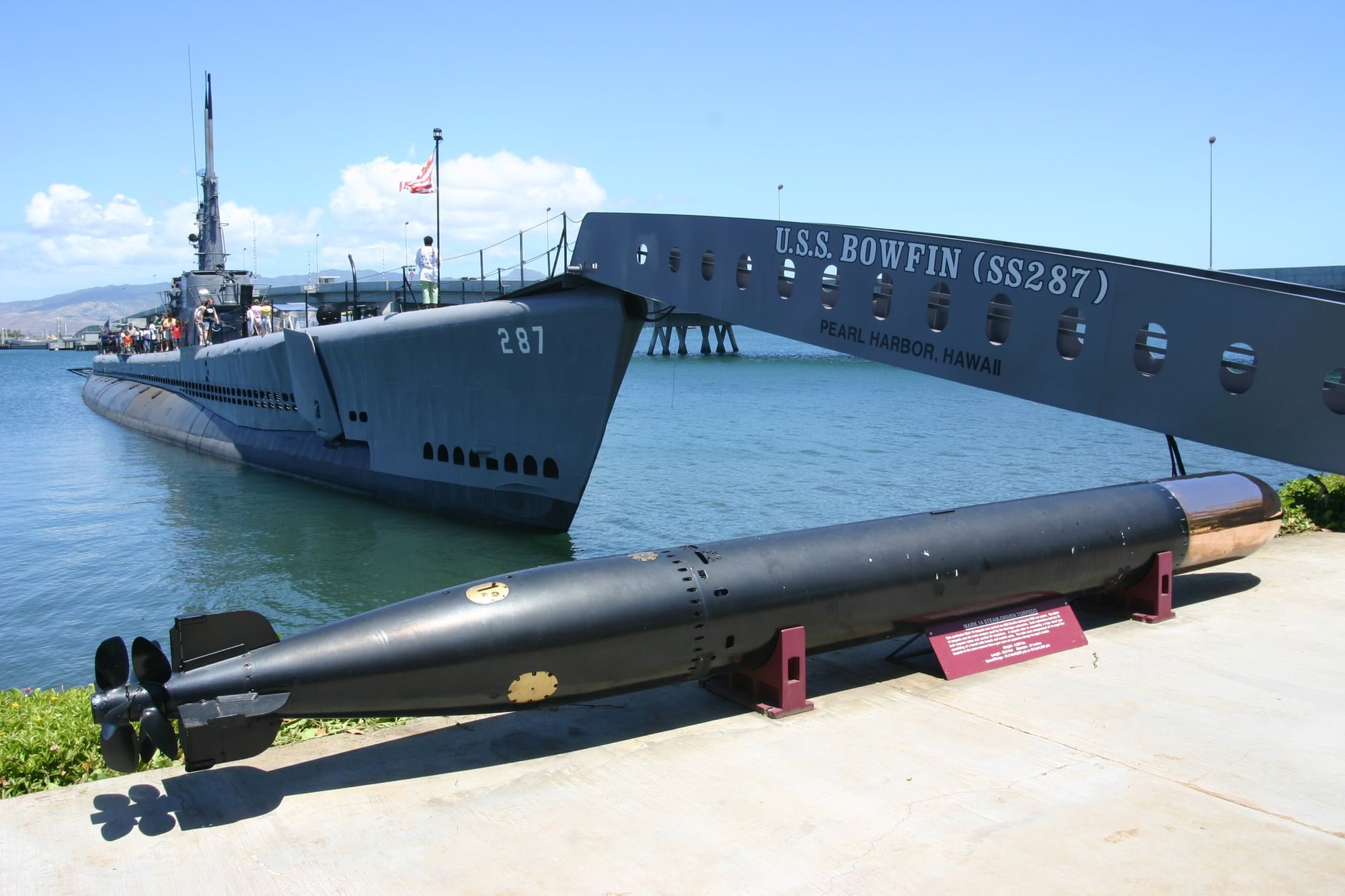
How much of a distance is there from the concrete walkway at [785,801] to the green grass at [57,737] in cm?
28

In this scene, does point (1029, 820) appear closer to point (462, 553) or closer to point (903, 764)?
point (903, 764)

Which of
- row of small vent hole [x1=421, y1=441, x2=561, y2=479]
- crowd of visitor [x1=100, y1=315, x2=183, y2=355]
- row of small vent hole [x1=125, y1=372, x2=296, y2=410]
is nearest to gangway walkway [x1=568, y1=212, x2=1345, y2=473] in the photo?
row of small vent hole [x1=421, y1=441, x2=561, y2=479]

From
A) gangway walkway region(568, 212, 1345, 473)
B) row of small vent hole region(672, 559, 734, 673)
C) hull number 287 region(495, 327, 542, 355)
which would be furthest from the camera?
hull number 287 region(495, 327, 542, 355)

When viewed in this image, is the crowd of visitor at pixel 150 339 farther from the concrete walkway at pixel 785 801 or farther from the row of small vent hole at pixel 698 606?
the row of small vent hole at pixel 698 606

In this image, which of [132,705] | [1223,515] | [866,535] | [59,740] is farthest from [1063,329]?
[59,740]

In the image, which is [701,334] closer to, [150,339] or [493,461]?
[150,339]

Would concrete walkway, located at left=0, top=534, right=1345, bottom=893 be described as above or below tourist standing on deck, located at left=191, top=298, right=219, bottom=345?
below

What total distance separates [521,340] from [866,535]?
40.0 ft

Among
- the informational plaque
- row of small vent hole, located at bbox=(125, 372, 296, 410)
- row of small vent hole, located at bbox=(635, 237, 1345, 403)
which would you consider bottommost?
the informational plaque

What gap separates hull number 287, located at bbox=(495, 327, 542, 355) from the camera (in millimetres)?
18359

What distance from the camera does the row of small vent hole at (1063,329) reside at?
9492mm

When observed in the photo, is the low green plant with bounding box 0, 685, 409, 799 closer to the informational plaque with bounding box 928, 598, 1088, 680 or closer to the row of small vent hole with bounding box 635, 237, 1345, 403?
the informational plaque with bounding box 928, 598, 1088, 680

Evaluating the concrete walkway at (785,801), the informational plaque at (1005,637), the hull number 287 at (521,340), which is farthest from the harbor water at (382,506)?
the informational plaque at (1005,637)

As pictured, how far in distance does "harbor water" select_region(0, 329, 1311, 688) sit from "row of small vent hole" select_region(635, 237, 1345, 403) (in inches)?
285
